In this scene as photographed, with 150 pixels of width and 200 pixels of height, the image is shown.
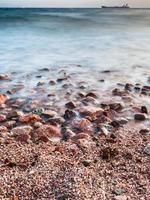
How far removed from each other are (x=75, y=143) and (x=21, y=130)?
0.86 metres

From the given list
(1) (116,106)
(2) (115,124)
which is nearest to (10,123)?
(2) (115,124)

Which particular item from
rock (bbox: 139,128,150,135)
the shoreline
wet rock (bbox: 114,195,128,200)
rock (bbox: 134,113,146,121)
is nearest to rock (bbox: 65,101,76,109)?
the shoreline

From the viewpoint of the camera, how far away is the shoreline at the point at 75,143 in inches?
138

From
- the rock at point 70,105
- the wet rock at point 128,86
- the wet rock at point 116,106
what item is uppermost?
the wet rock at point 116,106

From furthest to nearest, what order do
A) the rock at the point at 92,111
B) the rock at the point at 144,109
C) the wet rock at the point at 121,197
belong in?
the rock at the point at 144,109 < the rock at the point at 92,111 < the wet rock at the point at 121,197

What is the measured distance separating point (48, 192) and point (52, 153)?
963 millimetres

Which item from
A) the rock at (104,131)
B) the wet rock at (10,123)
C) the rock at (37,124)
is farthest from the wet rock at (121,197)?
the wet rock at (10,123)

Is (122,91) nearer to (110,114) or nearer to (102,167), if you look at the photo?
(110,114)

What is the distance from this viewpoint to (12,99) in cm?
687

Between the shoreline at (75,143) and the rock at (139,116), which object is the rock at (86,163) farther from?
the rock at (139,116)

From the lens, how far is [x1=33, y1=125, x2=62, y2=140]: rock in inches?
195

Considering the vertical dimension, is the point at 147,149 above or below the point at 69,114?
above

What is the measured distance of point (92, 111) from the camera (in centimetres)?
595

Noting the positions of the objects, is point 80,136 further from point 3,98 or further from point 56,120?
point 3,98
